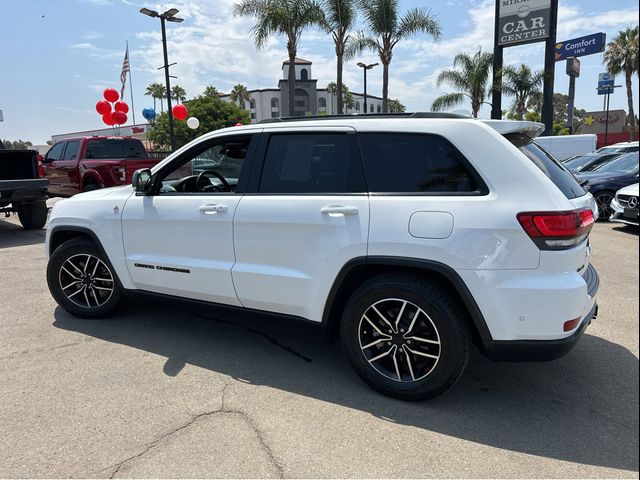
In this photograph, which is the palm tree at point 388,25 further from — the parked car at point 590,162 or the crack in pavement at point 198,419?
the crack in pavement at point 198,419

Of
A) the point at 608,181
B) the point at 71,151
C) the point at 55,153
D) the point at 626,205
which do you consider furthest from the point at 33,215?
the point at 608,181

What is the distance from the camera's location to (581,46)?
24.0 m

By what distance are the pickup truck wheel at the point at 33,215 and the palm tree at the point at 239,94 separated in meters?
86.2

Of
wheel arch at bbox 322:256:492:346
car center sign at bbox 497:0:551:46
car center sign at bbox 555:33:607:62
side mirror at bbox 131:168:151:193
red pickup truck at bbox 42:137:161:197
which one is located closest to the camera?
wheel arch at bbox 322:256:492:346

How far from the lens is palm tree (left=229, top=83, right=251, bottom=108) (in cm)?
9231


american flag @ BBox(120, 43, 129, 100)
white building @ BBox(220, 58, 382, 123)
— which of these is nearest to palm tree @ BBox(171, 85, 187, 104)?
white building @ BBox(220, 58, 382, 123)

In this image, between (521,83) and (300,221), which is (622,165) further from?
(521,83)

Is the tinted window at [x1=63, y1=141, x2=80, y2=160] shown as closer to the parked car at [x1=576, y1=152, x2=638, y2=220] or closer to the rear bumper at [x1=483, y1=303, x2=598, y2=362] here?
the rear bumper at [x1=483, y1=303, x2=598, y2=362]

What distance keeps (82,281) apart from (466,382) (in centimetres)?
360

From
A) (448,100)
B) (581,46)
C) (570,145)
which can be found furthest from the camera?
(448,100)

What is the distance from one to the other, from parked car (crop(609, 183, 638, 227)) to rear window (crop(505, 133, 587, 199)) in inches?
261

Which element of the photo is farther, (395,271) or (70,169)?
(70,169)

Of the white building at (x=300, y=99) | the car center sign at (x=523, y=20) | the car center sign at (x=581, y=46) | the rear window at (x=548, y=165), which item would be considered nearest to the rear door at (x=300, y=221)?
the rear window at (x=548, y=165)

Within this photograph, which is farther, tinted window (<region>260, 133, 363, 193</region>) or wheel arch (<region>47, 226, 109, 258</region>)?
wheel arch (<region>47, 226, 109, 258</region>)
